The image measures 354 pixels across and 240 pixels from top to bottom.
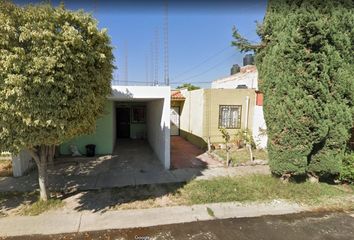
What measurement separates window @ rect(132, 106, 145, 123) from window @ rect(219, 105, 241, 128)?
5.36 metres

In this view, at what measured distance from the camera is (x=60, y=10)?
4.64 meters

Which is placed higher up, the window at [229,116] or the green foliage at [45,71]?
the green foliage at [45,71]

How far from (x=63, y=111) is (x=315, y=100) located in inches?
263

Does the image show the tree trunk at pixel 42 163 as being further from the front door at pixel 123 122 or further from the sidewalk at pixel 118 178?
the front door at pixel 123 122

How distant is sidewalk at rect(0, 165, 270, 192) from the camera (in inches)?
274

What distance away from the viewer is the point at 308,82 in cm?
643

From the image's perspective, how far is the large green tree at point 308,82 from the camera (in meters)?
6.28

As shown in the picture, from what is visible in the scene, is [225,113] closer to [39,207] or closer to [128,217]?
[128,217]

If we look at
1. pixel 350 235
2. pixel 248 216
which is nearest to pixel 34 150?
pixel 248 216

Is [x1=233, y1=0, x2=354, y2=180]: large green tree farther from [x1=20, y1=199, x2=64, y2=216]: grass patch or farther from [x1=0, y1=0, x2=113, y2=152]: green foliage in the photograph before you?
[x1=20, y1=199, x2=64, y2=216]: grass patch

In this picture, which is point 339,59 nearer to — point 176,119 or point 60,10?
point 60,10

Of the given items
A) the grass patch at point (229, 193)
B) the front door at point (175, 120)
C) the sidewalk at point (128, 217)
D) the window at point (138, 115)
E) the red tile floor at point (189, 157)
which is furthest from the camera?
the front door at point (175, 120)

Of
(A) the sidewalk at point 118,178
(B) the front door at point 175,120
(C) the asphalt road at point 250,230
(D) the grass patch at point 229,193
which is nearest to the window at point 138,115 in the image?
(B) the front door at point 175,120

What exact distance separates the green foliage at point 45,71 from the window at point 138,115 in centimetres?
1013
